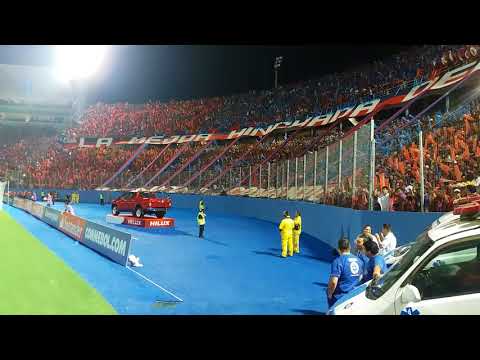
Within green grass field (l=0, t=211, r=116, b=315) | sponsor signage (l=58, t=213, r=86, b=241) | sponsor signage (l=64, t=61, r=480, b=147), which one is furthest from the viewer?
sponsor signage (l=64, t=61, r=480, b=147)

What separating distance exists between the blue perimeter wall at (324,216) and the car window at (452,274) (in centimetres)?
477

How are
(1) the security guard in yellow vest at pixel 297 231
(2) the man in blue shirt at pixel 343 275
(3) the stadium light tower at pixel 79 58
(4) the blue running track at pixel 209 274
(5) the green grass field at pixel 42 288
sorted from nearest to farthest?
(2) the man in blue shirt at pixel 343 275 < (5) the green grass field at pixel 42 288 < (4) the blue running track at pixel 209 274 < (3) the stadium light tower at pixel 79 58 < (1) the security guard in yellow vest at pixel 297 231

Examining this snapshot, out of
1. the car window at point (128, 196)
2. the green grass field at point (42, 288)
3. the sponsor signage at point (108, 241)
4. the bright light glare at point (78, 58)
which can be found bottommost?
the green grass field at point (42, 288)

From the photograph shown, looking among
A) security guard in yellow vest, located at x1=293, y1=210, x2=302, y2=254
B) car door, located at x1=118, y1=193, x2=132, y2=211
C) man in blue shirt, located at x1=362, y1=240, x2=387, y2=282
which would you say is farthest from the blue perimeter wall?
car door, located at x1=118, y1=193, x2=132, y2=211

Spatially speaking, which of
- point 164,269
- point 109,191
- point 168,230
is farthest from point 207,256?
point 109,191

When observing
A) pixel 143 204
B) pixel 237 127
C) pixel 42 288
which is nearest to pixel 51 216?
pixel 143 204

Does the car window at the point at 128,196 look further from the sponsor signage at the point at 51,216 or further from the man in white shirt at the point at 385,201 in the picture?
the man in white shirt at the point at 385,201

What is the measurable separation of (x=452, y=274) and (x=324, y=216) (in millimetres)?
10263

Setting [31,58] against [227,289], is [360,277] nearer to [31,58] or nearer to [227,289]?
[227,289]

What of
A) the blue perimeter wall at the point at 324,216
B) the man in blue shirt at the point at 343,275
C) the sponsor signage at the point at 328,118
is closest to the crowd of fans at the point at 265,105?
the sponsor signage at the point at 328,118

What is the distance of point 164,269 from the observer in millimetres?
11086

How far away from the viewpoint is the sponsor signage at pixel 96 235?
37.0 ft

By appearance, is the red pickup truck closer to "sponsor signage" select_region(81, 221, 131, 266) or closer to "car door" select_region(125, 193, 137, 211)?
"car door" select_region(125, 193, 137, 211)

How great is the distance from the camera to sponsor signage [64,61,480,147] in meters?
18.6
